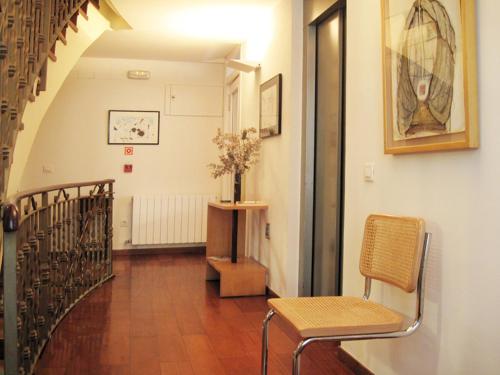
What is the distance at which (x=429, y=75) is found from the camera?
1.88 m

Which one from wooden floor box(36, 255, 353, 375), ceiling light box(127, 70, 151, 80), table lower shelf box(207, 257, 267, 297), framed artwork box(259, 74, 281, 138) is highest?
ceiling light box(127, 70, 151, 80)

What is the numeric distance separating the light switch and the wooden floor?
104cm

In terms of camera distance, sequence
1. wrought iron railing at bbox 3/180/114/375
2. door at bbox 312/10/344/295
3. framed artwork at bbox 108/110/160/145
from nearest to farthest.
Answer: wrought iron railing at bbox 3/180/114/375
door at bbox 312/10/344/295
framed artwork at bbox 108/110/160/145

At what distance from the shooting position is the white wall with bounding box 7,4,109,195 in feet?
10.0

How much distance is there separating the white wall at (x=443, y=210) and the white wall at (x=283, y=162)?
1122 millimetres

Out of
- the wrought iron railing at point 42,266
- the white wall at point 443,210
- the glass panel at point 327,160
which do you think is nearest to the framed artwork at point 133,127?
the wrought iron railing at point 42,266

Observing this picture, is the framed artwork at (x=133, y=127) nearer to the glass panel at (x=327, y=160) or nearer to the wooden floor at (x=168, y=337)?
the wooden floor at (x=168, y=337)

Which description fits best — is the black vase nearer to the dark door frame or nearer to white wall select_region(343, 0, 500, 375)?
the dark door frame

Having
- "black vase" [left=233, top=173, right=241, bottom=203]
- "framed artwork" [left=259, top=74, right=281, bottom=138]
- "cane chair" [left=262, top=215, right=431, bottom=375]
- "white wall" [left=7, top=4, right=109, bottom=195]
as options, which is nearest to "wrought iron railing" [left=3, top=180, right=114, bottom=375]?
"white wall" [left=7, top=4, right=109, bottom=195]

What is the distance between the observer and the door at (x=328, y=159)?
3.22 metres

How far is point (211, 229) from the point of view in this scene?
4.71 metres

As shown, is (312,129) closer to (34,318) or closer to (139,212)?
(34,318)

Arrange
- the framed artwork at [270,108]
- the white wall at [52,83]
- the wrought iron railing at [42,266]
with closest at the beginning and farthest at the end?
the wrought iron railing at [42,266] → the white wall at [52,83] → the framed artwork at [270,108]

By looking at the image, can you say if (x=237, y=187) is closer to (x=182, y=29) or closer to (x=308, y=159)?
(x=308, y=159)
